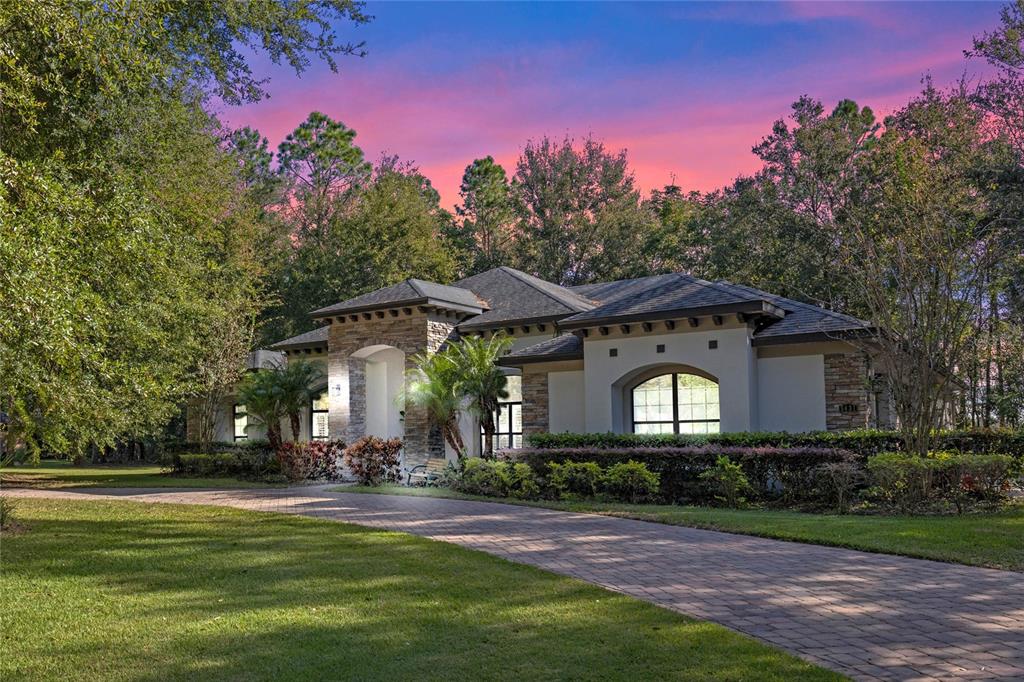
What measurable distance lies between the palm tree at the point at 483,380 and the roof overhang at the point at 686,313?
1950 mm

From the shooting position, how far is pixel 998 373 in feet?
85.5

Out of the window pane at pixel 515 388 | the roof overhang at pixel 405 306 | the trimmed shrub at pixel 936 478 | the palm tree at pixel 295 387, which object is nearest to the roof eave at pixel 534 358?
the window pane at pixel 515 388

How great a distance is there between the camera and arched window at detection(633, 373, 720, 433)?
18.5 meters

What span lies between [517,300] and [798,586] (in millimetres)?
A: 17570

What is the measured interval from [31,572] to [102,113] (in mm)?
7485

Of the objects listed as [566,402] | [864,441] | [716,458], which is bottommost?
[716,458]

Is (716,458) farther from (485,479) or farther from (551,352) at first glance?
(551,352)

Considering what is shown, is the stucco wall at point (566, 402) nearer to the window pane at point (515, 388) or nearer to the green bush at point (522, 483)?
the window pane at point (515, 388)

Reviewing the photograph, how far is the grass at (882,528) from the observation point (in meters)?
8.80

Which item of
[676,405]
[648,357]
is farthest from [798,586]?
[676,405]

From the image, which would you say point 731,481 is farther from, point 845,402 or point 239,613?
point 239,613

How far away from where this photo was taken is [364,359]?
25.5 m

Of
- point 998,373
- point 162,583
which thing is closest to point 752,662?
point 162,583

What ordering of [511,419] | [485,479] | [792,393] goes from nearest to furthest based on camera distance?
1. [485,479]
2. [792,393]
3. [511,419]
